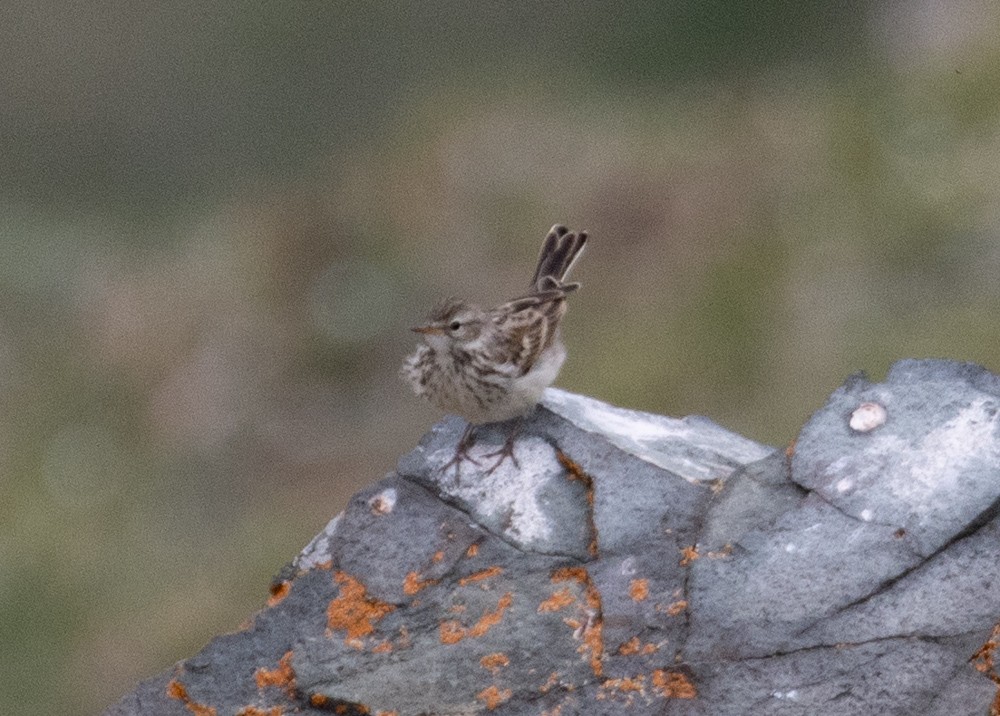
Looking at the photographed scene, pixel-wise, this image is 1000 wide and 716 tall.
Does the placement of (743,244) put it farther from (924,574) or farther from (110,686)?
(924,574)

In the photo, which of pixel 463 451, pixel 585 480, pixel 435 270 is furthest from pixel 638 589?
pixel 435 270

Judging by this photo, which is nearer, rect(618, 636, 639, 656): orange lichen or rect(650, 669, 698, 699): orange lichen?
rect(650, 669, 698, 699): orange lichen

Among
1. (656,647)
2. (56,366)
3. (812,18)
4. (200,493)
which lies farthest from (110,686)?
(812,18)

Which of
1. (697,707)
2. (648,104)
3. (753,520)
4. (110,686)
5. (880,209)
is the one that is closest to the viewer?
(697,707)

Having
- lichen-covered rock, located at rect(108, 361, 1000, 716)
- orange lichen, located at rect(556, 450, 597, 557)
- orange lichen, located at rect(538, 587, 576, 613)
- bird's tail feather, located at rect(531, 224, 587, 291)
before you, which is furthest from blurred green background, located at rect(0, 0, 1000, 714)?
orange lichen, located at rect(538, 587, 576, 613)

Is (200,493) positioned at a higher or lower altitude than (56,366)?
lower

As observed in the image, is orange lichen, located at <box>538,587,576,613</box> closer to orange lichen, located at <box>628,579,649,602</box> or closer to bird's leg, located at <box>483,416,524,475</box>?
orange lichen, located at <box>628,579,649,602</box>

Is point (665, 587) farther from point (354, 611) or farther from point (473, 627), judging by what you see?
point (354, 611)

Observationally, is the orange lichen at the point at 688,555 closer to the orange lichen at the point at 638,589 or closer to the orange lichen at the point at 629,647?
the orange lichen at the point at 638,589
